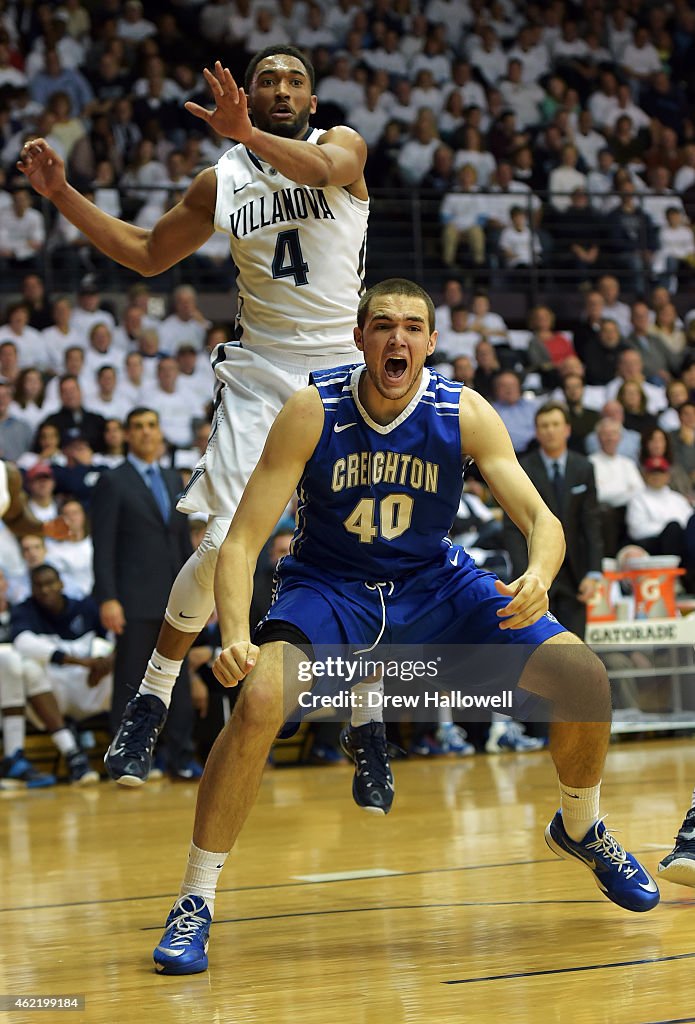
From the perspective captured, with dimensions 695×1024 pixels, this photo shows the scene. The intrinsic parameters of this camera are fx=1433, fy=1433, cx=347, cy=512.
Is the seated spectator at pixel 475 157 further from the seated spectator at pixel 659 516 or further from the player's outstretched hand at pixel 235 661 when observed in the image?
the player's outstretched hand at pixel 235 661

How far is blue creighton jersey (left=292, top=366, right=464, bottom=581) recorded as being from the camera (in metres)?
4.33

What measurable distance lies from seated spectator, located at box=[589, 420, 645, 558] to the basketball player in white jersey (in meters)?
6.68

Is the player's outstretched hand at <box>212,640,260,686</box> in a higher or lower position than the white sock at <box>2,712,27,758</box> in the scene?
higher

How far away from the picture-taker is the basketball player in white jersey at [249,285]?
503 centimetres

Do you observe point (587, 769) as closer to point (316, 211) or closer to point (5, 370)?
point (316, 211)

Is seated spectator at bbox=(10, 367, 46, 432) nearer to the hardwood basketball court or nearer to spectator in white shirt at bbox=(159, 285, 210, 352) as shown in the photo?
spectator in white shirt at bbox=(159, 285, 210, 352)

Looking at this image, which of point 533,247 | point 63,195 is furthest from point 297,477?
point 533,247

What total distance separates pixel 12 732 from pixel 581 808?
5839 millimetres

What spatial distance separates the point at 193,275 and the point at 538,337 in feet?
11.4

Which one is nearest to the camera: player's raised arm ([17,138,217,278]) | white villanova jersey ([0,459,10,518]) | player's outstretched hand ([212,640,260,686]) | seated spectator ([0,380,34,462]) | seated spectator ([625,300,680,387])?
player's outstretched hand ([212,640,260,686])

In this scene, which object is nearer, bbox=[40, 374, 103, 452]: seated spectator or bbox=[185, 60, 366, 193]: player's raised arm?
bbox=[185, 60, 366, 193]: player's raised arm

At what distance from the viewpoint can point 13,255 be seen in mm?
13344

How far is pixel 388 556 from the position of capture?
4414 millimetres

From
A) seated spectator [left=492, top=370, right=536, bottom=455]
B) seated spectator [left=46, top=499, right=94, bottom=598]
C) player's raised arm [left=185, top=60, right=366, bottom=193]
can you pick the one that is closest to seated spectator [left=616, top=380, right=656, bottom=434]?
seated spectator [left=492, top=370, right=536, bottom=455]
